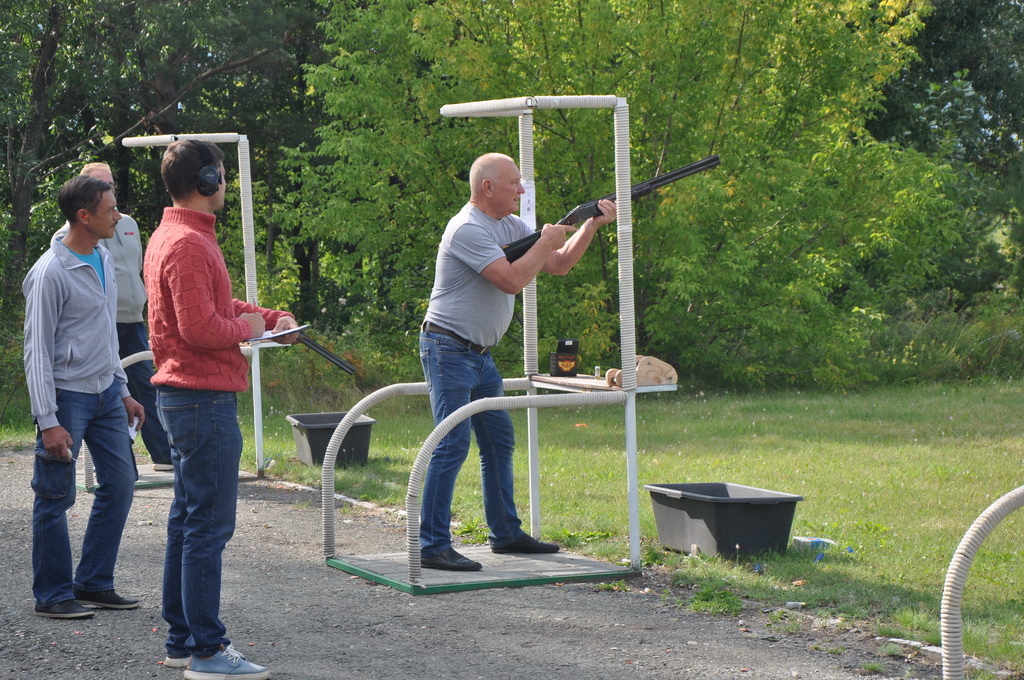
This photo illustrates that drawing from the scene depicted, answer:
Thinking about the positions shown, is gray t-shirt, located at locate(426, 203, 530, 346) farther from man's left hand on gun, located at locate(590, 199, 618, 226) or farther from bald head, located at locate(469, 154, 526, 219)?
man's left hand on gun, located at locate(590, 199, 618, 226)

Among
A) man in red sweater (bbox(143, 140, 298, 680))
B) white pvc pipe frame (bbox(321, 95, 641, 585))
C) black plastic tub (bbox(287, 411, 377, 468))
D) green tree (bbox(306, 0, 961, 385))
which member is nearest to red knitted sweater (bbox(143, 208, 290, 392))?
man in red sweater (bbox(143, 140, 298, 680))

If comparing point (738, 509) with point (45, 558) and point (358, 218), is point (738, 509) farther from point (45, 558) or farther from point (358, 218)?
point (358, 218)

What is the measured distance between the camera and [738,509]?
6.43 meters

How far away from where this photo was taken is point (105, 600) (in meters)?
5.63

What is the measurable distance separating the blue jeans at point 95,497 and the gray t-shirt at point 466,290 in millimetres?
1668

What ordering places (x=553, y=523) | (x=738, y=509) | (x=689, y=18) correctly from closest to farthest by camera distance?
(x=738, y=509) < (x=553, y=523) < (x=689, y=18)

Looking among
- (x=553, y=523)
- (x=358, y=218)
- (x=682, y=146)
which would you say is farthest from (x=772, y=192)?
(x=553, y=523)

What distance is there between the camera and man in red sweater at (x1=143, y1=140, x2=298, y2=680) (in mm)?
4336

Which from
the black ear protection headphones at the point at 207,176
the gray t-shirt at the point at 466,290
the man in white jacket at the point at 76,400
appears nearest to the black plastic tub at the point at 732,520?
the gray t-shirt at the point at 466,290

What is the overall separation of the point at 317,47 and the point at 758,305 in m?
11.7

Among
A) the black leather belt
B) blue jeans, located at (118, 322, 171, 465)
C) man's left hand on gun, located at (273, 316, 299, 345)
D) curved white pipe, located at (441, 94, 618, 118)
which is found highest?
curved white pipe, located at (441, 94, 618, 118)

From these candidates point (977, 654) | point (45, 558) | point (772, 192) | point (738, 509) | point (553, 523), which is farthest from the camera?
point (772, 192)

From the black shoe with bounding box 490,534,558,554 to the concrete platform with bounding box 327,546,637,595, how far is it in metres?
0.05

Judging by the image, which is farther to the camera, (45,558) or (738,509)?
(738,509)
